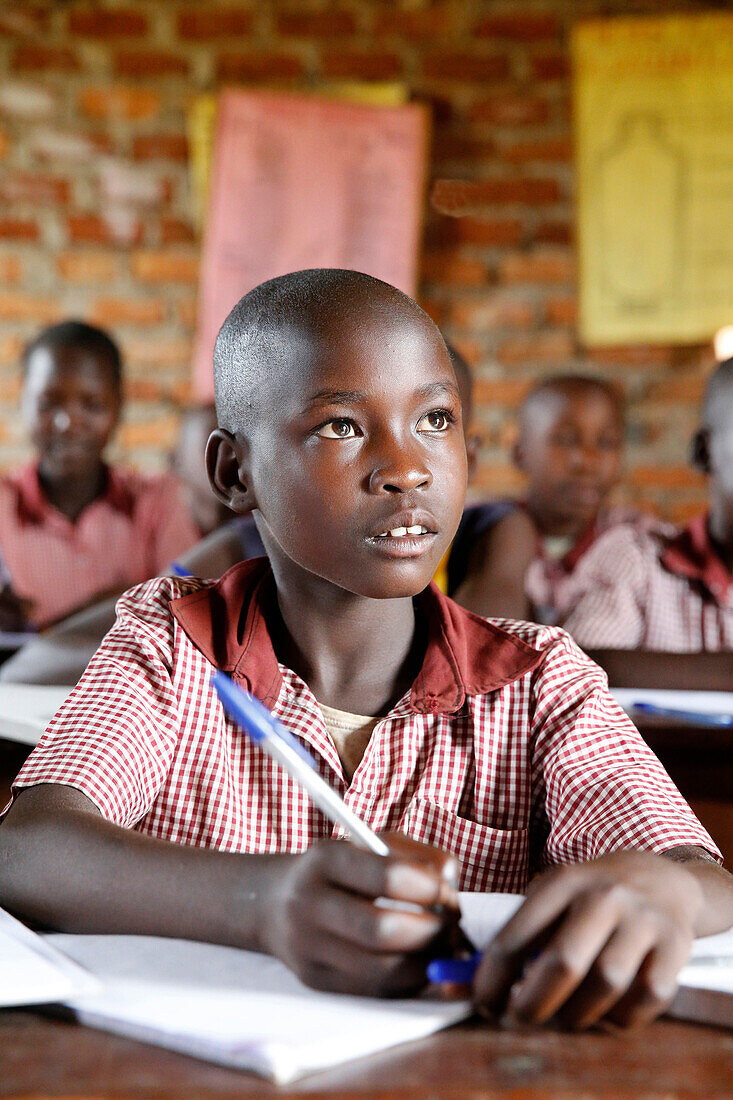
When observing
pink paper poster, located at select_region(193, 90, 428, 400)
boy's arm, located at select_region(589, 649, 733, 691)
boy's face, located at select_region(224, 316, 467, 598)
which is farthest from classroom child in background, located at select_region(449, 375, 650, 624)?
boy's face, located at select_region(224, 316, 467, 598)

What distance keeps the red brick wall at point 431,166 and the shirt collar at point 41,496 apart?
2.64ft

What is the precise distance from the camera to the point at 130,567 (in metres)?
3.06

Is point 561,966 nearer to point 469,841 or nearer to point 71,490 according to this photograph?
point 469,841

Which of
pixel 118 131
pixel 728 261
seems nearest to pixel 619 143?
pixel 728 261

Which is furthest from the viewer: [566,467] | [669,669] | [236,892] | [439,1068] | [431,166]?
[431,166]

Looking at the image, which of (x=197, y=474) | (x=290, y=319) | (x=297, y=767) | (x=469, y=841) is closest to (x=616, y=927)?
(x=297, y=767)

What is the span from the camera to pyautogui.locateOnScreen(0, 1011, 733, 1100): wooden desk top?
0.44 metres

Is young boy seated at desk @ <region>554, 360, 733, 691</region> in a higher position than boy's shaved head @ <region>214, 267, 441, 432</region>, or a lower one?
lower

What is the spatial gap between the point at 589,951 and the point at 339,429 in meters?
0.45

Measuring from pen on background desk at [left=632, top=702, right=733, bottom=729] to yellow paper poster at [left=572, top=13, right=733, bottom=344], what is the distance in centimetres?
239

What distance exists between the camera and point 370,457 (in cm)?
83

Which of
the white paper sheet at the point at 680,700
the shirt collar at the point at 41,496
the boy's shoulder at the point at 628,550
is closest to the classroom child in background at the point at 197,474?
the shirt collar at the point at 41,496

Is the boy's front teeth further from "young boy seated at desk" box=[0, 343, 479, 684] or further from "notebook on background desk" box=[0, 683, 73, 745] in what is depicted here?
"notebook on background desk" box=[0, 683, 73, 745]

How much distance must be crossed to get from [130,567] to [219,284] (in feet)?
3.23
